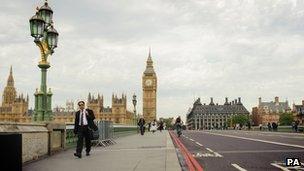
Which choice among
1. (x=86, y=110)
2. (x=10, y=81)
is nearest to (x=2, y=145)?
(x=86, y=110)

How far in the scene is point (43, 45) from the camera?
18719mm

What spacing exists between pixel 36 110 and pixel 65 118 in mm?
177604

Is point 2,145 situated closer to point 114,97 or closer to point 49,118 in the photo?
point 49,118

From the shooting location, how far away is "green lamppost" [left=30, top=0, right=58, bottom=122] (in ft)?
57.9

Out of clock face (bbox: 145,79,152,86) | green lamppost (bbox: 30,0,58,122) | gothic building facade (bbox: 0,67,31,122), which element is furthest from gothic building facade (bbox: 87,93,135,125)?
green lamppost (bbox: 30,0,58,122)

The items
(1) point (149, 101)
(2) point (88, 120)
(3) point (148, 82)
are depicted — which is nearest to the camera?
(2) point (88, 120)

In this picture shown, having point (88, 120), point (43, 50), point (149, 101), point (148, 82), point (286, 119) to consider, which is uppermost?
point (148, 82)

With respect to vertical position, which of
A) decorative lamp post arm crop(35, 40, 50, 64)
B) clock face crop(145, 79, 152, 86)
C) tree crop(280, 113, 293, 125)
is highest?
clock face crop(145, 79, 152, 86)

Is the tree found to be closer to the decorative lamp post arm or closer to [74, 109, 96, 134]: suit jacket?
the decorative lamp post arm

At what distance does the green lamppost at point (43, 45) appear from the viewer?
17.7 metres

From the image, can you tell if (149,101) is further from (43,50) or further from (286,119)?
(43,50)

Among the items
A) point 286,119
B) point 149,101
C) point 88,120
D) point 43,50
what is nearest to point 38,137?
point 88,120

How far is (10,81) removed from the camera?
17875 cm

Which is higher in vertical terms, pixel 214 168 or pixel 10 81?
pixel 10 81
